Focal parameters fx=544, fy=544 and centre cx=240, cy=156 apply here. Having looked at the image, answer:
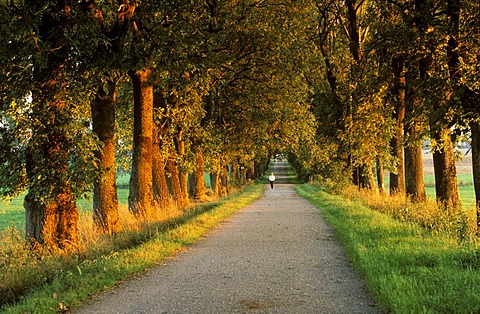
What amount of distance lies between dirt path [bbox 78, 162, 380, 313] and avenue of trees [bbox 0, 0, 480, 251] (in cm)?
279

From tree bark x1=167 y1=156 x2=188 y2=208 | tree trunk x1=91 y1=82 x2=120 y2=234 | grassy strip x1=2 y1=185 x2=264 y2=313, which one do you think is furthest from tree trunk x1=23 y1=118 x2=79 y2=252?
tree bark x1=167 y1=156 x2=188 y2=208

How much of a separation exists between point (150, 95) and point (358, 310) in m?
12.0

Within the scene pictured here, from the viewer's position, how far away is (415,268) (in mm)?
7387

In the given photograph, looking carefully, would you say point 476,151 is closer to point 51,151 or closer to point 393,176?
point 51,151

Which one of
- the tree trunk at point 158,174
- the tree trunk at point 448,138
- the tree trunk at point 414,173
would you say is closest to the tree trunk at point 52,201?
the tree trunk at point 448,138

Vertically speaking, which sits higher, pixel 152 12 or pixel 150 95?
pixel 152 12

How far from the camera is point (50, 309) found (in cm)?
603

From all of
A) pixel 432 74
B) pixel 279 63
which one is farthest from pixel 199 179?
pixel 432 74

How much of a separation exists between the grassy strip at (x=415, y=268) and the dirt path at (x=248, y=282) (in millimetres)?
258

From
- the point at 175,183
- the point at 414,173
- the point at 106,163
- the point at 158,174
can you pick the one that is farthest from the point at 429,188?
the point at 106,163

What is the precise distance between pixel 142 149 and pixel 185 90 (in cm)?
241

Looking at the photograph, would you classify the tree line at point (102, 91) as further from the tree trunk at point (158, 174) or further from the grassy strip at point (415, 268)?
the grassy strip at point (415, 268)

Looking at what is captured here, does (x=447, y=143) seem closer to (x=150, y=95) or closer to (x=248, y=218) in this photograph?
(x=248, y=218)

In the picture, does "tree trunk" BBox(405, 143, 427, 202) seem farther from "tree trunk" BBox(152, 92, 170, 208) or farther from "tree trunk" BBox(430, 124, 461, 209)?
"tree trunk" BBox(152, 92, 170, 208)
